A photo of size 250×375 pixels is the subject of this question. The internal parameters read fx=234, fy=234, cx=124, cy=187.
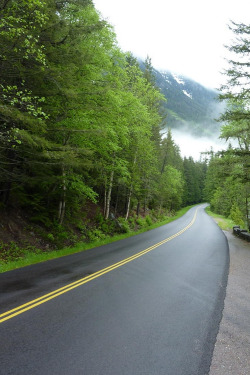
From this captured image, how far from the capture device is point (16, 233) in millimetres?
11312

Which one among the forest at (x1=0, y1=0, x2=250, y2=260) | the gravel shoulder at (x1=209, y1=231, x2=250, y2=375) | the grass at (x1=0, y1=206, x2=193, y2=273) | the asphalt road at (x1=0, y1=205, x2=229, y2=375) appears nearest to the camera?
the asphalt road at (x1=0, y1=205, x2=229, y2=375)

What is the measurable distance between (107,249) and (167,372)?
32.2 ft

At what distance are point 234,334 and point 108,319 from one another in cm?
267

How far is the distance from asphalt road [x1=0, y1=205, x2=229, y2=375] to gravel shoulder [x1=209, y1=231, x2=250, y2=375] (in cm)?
15

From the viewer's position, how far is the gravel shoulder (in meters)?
3.86

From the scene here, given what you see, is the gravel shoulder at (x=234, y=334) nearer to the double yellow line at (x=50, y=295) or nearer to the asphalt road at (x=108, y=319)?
the asphalt road at (x=108, y=319)

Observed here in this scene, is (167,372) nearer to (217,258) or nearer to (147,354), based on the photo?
(147,354)

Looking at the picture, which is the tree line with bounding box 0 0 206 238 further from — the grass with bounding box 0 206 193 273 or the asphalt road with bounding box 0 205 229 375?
the asphalt road with bounding box 0 205 229 375

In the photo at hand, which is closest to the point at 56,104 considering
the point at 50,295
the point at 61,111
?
the point at 61,111

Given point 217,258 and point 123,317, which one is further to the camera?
point 217,258

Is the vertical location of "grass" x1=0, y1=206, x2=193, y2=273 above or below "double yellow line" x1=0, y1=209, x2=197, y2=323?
below

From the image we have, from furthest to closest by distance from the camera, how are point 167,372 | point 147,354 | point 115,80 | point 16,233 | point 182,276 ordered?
point 115,80
point 16,233
point 182,276
point 147,354
point 167,372

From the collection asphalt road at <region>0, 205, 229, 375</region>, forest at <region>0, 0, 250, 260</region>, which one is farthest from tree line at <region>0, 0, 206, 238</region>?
asphalt road at <region>0, 205, 229, 375</region>

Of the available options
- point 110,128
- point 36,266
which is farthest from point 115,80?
point 36,266
